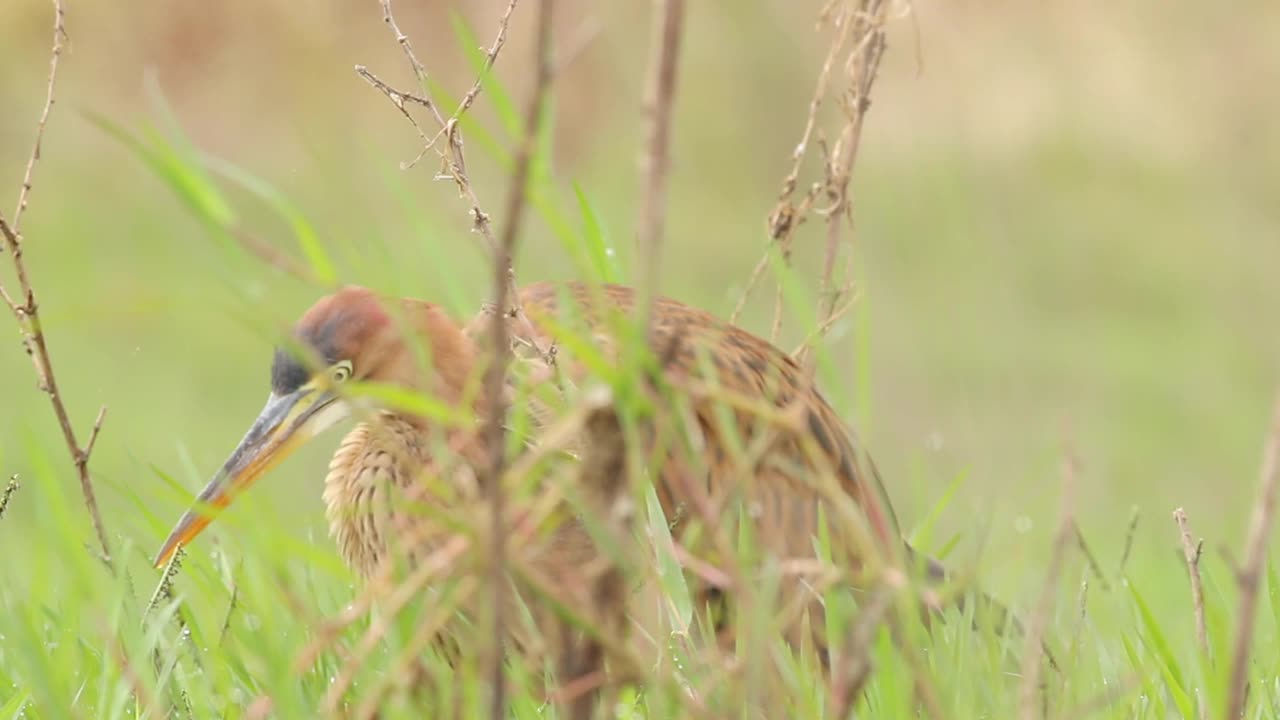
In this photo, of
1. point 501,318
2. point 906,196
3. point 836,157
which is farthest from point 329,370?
point 906,196

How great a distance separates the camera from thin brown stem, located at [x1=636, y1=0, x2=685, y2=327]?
1278 millimetres

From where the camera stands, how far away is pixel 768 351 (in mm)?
2857

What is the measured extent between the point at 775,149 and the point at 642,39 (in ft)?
4.39

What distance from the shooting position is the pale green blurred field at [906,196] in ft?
31.0

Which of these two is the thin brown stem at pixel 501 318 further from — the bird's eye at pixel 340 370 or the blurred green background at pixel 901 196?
the blurred green background at pixel 901 196

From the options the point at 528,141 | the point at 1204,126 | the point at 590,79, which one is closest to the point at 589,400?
the point at 528,141

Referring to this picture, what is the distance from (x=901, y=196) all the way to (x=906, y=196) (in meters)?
0.03

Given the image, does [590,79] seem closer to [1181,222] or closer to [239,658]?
[1181,222]

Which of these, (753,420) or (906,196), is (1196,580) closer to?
→ (753,420)

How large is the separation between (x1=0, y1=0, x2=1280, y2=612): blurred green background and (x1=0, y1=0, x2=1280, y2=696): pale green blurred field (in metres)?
0.02

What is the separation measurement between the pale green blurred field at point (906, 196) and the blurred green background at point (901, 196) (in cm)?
2

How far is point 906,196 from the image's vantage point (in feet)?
38.3

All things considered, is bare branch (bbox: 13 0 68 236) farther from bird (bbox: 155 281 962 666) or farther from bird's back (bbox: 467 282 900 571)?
bird's back (bbox: 467 282 900 571)

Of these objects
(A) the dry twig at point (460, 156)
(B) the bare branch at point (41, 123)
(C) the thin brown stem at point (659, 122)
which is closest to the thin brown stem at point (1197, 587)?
(A) the dry twig at point (460, 156)
